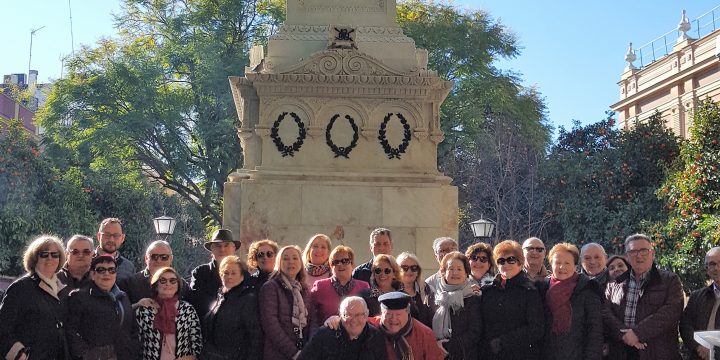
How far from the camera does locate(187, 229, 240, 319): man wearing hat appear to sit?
27.6 ft

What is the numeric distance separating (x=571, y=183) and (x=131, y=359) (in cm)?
2364

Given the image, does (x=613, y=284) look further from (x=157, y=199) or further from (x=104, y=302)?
(x=157, y=199)

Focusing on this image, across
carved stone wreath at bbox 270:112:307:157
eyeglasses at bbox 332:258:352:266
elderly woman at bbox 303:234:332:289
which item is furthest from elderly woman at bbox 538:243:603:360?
carved stone wreath at bbox 270:112:307:157

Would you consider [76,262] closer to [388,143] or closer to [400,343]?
[400,343]

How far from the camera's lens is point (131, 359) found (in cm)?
752

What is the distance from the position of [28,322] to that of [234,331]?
166 centimetres

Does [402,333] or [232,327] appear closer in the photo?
[402,333]

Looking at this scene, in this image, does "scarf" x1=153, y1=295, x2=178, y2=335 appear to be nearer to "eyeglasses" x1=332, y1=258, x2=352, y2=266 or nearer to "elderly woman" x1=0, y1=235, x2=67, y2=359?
"elderly woman" x1=0, y1=235, x2=67, y2=359

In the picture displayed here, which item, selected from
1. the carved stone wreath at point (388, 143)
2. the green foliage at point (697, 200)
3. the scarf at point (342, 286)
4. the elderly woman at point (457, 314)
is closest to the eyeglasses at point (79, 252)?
the scarf at point (342, 286)

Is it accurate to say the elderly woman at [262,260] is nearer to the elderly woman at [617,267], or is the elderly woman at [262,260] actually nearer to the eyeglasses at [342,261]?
the eyeglasses at [342,261]

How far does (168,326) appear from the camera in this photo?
7672 millimetres

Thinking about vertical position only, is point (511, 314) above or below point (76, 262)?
below

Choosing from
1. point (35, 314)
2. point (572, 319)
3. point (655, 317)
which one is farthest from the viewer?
point (655, 317)

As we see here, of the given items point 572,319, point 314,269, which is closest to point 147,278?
point 314,269
